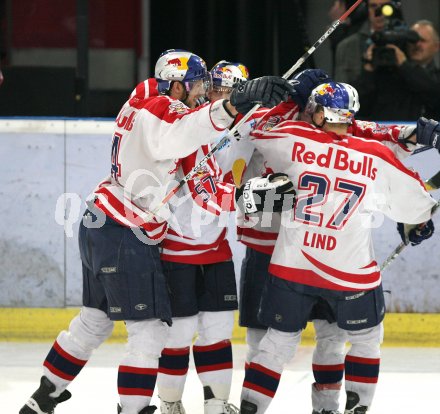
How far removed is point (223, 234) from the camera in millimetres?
4301

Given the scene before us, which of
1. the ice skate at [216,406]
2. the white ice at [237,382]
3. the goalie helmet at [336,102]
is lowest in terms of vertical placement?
the white ice at [237,382]

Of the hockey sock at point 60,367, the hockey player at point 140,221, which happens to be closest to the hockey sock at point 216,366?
the hockey player at point 140,221

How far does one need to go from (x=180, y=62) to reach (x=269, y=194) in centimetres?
48

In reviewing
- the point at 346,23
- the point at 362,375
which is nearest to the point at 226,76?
the point at 362,375

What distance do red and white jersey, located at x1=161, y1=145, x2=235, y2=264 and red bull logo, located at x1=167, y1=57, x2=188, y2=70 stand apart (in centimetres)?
29

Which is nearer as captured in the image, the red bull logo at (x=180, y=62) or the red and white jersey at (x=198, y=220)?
the red bull logo at (x=180, y=62)

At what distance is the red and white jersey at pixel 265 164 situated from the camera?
13.8ft

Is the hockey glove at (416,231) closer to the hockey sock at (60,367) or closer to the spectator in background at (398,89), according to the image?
the hockey sock at (60,367)

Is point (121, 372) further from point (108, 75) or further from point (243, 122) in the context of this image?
point (108, 75)

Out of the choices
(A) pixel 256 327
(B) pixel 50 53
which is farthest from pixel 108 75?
(A) pixel 256 327

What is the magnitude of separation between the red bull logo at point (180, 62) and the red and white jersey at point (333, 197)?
13.0 inches

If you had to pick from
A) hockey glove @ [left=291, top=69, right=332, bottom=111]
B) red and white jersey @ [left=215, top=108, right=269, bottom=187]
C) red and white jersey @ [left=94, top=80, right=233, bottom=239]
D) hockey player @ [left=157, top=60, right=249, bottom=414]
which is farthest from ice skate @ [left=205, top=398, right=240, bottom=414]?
hockey glove @ [left=291, top=69, right=332, bottom=111]

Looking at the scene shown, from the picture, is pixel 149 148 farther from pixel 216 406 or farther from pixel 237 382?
pixel 237 382

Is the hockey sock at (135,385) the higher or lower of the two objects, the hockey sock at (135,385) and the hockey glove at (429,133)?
the lower
